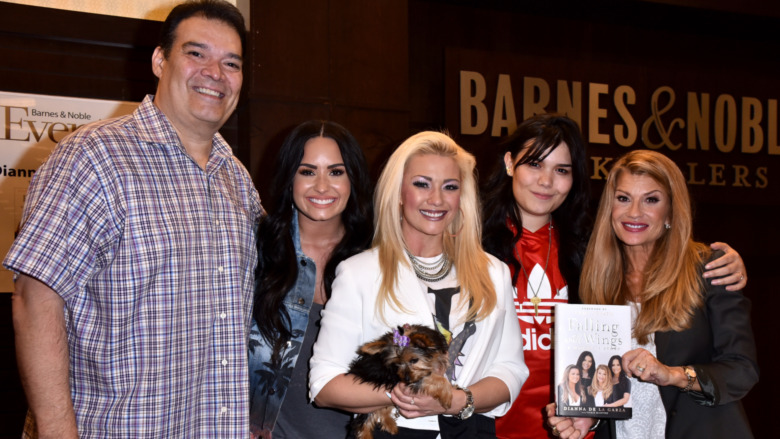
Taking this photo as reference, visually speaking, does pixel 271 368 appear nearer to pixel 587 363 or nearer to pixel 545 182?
pixel 587 363

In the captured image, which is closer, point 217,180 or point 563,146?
point 217,180

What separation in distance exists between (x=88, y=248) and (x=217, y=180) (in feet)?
1.64

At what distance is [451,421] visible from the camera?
84.7 inches

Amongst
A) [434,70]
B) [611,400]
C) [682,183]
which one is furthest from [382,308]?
[434,70]

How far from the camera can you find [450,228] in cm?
250

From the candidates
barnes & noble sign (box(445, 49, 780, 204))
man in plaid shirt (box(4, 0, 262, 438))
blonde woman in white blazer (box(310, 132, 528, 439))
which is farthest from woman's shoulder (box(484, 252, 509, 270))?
barnes & noble sign (box(445, 49, 780, 204))

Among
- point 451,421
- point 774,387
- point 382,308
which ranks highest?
point 382,308

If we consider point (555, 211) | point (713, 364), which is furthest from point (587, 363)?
point (555, 211)

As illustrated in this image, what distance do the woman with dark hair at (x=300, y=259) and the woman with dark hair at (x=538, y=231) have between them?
0.63 m

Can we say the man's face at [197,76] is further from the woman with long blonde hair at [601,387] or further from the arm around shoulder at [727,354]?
the arm around shoulder at [727,354]

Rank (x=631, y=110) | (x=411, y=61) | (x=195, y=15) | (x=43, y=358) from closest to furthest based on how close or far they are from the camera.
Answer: (x=43, y=358) → (x=195, y=15) → (x=411, y=61) → (x=631, y=110)

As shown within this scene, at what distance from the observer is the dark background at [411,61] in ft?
14.1

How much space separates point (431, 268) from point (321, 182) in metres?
0.53

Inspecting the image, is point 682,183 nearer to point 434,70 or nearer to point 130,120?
point 130,120
